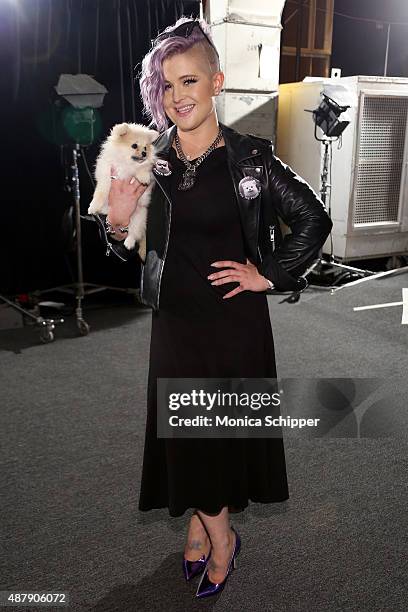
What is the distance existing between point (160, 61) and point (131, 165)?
0.88 feet

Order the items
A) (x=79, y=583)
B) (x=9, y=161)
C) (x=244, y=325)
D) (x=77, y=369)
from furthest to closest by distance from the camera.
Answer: (x=9, y=161) < (x=77, y=369) < (x=79, y=583) < (x=244, y=325)

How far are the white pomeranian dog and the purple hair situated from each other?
7cm

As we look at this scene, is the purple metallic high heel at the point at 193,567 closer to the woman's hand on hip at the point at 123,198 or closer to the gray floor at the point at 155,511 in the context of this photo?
the gray floor at the point at 155,511

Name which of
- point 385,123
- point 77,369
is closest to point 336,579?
point 77,369

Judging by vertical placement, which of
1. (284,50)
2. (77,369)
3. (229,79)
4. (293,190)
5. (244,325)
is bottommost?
(77,369)

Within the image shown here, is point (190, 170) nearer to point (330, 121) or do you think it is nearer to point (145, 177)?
point (145, 177)

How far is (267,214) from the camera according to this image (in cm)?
158

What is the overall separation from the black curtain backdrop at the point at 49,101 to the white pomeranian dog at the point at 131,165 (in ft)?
9.57

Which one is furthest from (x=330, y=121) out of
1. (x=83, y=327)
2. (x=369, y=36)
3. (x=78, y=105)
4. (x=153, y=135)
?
(x=369, y=36)

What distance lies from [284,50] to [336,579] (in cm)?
916

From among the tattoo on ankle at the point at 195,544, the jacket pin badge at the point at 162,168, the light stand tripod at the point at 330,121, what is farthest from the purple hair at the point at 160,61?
the light stand tripod at the point at 330,121

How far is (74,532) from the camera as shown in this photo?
217cm

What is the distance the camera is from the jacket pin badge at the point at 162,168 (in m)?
1.55

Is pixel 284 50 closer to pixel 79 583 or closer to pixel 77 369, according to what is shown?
pixel 77 369
